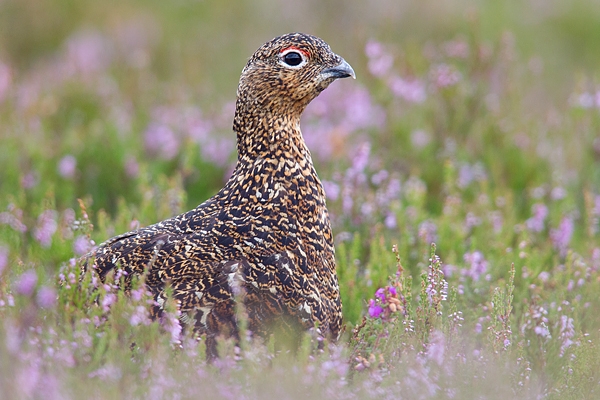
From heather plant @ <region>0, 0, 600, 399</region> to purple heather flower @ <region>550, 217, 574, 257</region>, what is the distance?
12 mm

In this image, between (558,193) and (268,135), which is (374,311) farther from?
(558,193)

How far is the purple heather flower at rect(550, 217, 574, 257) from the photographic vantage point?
525 centimetres

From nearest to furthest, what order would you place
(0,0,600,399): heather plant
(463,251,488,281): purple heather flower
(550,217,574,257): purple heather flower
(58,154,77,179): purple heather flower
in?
(0,0,600,399): heather plant → (463,251,488,281): purple heather flower → (550,217,574,257): purple heather flower → (58,154,77,179): purple heather flower

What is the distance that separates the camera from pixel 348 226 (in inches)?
212

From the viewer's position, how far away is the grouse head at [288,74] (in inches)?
157

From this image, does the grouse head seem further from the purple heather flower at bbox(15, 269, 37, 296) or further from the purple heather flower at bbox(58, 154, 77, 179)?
the purple heather flower at bbox(58, 154, 77, 179)

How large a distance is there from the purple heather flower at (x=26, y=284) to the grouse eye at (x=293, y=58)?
1485 millimetres

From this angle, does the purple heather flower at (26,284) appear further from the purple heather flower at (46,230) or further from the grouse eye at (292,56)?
the grouse eye at (292,56)

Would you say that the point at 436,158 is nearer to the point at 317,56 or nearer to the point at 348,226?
the point at 348,226

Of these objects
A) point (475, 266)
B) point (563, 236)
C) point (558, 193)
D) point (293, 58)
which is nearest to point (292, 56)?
point (293, 58)

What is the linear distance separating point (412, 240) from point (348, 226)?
530 millimetres

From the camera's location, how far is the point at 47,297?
3152 mm

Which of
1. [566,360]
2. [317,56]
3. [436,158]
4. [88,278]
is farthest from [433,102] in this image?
[88,278]

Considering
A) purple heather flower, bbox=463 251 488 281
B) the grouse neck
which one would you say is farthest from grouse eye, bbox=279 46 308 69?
purple heather flower, bbox=463 251 488 281
